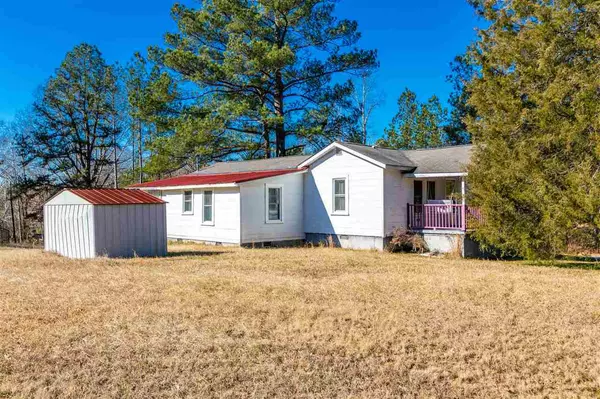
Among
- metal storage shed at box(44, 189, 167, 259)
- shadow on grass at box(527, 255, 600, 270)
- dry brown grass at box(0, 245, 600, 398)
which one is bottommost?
shadow on grass at box(527, 255, 600, 270)

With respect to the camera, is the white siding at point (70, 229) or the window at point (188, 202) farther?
the window at point (188, 202)

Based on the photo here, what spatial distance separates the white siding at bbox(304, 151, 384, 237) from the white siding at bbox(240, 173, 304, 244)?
0.33 m

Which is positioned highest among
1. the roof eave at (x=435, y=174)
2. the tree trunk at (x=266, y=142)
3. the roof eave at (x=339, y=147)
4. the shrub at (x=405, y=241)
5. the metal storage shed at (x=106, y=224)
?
the tree trunk at (x=266, y=142)

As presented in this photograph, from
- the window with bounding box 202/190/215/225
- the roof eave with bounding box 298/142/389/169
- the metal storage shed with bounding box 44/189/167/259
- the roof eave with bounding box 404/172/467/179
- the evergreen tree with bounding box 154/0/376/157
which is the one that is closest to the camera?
the metal storage shed with bounding box 44/189/167/259

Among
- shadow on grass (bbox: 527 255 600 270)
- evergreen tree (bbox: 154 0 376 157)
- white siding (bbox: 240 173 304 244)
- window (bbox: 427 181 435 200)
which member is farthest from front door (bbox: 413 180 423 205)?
evergreen tree (bbox: 154 0 376 157)

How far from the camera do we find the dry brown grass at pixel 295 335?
4.70 m

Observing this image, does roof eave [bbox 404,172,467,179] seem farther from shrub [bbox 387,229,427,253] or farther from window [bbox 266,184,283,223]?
window [bbox 266,184,283,223]

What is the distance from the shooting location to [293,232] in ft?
61.6

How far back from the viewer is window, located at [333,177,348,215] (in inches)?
696

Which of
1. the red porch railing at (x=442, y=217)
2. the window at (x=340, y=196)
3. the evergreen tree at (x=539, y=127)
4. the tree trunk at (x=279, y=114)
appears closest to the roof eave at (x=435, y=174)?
the red porch railing at (x=442, y=217)

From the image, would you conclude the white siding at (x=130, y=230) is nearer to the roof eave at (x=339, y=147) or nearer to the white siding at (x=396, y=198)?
the roof eave at (x=339, y=147)

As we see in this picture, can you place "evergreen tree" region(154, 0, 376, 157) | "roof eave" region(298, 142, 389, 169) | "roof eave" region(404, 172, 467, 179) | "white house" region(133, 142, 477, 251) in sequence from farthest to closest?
"evergreen tree" region(154, 0, 376, 157), "white house" region(133, 142, 477, 251), "roof eave" region(298, 142, 389, 169), "roof eave" region(404, 172, 467, 179)

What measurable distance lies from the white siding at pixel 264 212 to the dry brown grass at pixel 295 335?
21.7 ft

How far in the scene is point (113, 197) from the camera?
567 inches
